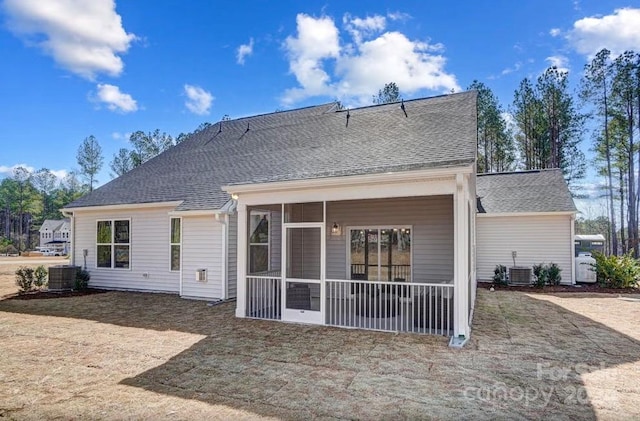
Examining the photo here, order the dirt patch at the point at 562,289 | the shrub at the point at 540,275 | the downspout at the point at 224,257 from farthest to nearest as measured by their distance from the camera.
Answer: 1. the shrub at the point at 540,275
2. the dirt patch at the point at 562,289
3. the downspout at the point at 224,257

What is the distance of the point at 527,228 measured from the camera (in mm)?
14180

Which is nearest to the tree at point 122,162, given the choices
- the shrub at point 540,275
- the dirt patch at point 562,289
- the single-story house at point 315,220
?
the single-story house at point 315,220

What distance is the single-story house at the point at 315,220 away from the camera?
24.0 ft

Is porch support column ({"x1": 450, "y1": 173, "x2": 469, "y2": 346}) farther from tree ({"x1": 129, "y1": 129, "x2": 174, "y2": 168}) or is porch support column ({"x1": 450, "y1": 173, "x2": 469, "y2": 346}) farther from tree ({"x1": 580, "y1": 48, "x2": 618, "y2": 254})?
tree ({"x1": 129, "y1": 129, "x2": 174, "y2": 168})

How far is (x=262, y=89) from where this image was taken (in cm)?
2038

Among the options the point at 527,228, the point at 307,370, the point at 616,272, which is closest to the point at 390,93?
the point at 527,228

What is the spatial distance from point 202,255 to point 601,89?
78.5 ft

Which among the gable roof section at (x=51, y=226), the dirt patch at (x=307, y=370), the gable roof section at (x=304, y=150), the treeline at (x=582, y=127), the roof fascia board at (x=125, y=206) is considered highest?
the treeline at (x=582, y=127)

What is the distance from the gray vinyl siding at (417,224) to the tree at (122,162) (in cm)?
3552

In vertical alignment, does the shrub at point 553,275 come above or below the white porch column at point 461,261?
below

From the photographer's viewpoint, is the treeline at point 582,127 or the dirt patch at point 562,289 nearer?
the dirt patch at point 562,289

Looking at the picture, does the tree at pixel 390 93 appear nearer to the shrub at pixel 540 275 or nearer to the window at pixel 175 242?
the shrub at pixel 540 275

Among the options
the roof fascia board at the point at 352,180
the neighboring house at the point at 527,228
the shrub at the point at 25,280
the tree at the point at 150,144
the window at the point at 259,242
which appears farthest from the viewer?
the tree at the point at 150,144

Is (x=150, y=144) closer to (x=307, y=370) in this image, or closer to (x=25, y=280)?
(x=25, y=280)
